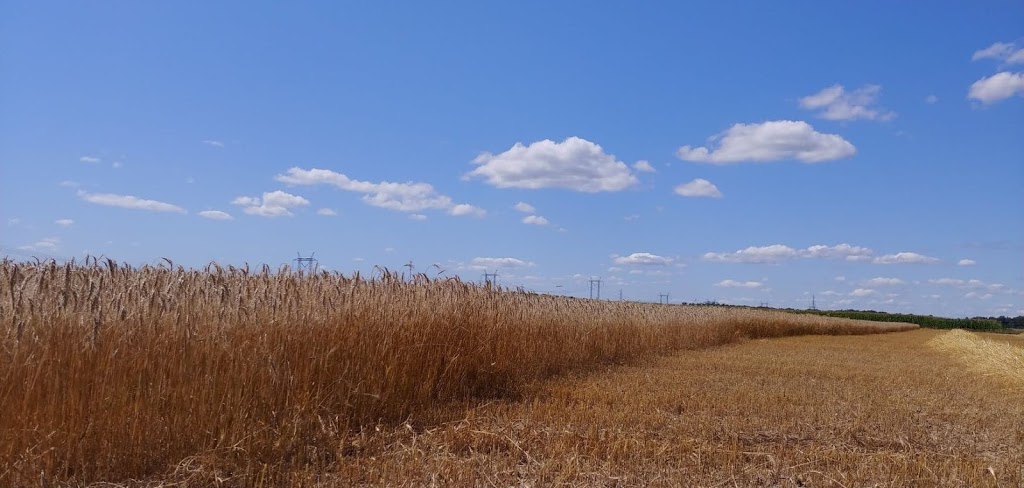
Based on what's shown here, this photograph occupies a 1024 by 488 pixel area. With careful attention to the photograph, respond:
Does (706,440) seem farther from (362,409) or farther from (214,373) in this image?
Answer: (214,373)

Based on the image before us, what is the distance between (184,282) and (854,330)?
2012 inches

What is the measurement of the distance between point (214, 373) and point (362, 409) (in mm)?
1639

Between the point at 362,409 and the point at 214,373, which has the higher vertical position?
the point at 214,373

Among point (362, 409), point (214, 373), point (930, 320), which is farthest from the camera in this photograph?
point (930, 320)

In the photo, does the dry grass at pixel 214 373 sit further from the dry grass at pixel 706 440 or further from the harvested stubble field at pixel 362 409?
the dry grass at pixel 706 440

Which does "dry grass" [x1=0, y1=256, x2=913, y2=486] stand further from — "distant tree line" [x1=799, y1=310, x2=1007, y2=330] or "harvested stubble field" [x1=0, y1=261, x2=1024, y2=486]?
"distant tree line" [x1=799, y1=310, x2=1007, y2=330]

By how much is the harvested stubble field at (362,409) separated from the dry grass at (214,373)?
2 centimetres

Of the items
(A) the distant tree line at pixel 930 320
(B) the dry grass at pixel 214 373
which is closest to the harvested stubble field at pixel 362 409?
(B) the dry grass at pixel 214 373

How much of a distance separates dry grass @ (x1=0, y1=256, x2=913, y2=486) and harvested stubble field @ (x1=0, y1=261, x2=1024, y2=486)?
17 mm

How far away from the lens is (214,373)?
206 inches

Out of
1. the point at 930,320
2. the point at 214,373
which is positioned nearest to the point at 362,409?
the point at 214,373

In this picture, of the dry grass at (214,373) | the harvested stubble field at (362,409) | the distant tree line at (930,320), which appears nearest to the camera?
the dry grass at (214,373)

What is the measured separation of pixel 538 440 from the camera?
5.82 metres

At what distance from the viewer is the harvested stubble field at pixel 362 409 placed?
14.9 feet
